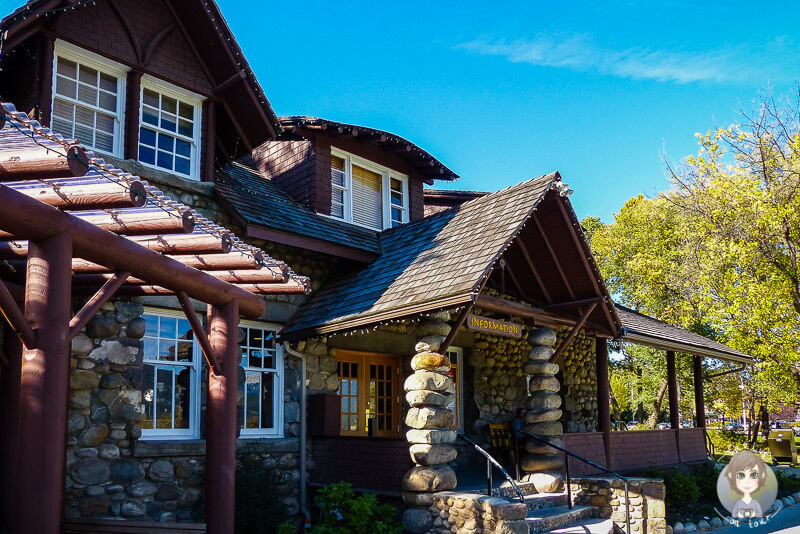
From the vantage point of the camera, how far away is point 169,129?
34.8ft

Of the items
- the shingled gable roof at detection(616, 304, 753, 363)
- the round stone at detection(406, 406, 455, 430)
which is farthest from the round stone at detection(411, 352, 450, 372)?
the shingled gable roof at detection(616, 304, 753, 363)

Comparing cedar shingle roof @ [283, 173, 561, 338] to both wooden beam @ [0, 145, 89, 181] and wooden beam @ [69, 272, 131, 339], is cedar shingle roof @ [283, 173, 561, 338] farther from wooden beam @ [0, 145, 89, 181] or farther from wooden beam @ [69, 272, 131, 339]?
wooden beam @ [0, 145, 89, 181]

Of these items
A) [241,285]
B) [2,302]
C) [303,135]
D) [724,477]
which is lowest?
[724,477]

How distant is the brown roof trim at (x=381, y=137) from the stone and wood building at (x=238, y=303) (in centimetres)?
5

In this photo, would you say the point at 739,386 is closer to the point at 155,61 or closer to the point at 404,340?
the point at 404,340

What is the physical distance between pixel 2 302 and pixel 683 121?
1862 centimetres

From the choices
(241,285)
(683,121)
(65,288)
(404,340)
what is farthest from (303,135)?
(683,121)

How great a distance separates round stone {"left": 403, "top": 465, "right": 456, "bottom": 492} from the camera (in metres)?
8.94

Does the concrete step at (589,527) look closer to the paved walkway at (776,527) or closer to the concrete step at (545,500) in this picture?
the concrete step at (545,500)

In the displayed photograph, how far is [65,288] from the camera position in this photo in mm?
4805

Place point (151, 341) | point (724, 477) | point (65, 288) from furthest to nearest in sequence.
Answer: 1. point (724, 477)
2. point (151, 341)
3. point (65, 288)

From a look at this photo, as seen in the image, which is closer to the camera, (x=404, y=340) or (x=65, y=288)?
(x=65, y=288)

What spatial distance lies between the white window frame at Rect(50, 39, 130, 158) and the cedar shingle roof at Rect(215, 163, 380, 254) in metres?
1.54

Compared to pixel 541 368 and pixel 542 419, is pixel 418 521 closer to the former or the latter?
pixel 542 419
